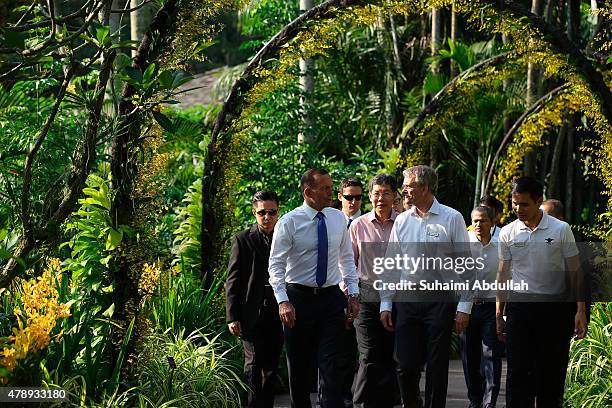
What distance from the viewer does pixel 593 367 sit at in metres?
9.05

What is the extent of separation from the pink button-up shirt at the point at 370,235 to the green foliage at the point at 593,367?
1.86 metres

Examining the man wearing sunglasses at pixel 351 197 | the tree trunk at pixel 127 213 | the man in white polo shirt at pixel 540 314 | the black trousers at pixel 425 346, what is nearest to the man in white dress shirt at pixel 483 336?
the man wearing sunglasses at pixel 351 197

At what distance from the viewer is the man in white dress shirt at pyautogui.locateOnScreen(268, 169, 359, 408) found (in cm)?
769

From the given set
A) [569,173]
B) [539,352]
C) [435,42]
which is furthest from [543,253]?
[435,42]

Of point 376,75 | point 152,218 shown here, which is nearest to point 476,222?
point 152,218

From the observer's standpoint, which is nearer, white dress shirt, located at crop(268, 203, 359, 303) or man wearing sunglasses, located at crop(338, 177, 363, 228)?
white dress shirt, located at crop(268, 203, 359, 303)

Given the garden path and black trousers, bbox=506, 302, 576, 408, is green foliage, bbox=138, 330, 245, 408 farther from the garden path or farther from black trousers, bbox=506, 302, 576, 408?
black trousers, bbox=506, 302, 576, 408

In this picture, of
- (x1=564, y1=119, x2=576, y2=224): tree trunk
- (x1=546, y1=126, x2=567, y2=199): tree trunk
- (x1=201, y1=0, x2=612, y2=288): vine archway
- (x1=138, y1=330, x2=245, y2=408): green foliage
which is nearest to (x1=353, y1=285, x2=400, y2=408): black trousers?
(x1=138, y1=330, x2=245, y2=408): green foliage

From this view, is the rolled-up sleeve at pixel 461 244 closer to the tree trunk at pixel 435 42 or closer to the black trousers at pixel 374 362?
the black trousers at pixel 374 362

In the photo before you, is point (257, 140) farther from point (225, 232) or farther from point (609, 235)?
point (609, 235)

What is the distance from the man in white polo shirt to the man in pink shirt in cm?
114

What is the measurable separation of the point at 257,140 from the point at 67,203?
8768 millimetres

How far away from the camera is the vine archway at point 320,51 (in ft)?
34.0

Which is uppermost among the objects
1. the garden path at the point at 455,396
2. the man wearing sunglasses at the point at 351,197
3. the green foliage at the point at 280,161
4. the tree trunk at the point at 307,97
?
the tree trunk at the point at 307,97
